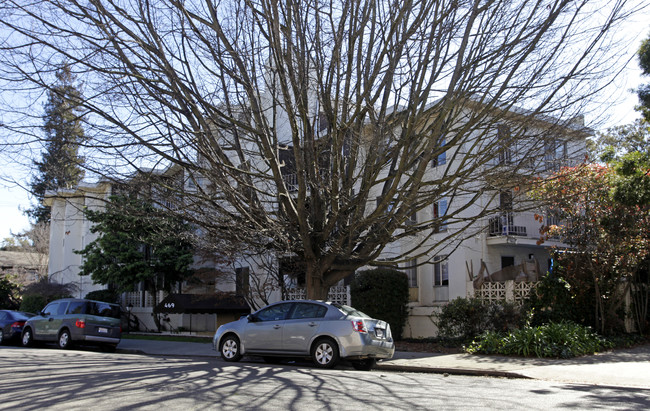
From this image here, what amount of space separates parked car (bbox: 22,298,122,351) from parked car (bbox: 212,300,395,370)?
586cm

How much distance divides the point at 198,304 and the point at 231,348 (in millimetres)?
9823

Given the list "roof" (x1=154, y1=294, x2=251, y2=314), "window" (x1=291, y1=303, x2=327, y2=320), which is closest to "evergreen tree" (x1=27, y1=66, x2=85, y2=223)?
"window" (x1=291, y1=303, x2=327, y2=320)

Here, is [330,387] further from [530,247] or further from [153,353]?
[530,247]

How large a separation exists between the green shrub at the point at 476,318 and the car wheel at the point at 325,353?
16.6 feet

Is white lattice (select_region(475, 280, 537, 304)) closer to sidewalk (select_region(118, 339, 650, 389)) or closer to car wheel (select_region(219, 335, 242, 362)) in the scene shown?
sidewalk (select_region(118, 339, 650, 389))

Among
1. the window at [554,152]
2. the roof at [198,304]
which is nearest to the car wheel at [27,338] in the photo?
the roof at [198,304]

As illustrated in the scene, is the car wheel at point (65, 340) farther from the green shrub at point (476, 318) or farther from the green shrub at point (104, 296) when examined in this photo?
the green shrub at point (476, 318)

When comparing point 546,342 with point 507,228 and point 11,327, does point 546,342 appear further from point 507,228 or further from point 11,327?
point 11,327

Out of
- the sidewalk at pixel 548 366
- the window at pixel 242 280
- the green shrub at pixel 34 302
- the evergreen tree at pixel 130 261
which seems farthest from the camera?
the green shrub at pixel 34 302

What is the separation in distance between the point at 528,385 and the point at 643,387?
1.79 meters

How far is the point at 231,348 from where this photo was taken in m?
13.3

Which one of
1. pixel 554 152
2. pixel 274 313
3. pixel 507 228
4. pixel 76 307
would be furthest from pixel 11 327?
pixel 554 152

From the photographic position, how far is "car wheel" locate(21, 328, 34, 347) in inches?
749

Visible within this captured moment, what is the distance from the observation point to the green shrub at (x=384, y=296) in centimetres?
1834
